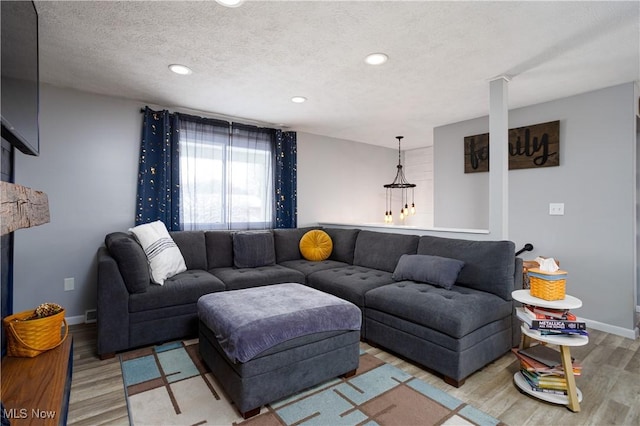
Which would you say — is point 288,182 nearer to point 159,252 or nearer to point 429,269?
point 159,252

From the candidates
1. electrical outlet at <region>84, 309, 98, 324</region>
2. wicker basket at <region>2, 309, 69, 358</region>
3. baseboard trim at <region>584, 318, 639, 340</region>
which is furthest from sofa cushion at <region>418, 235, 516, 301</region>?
electrical outlet at <region>84, 309, 98, 324</region>

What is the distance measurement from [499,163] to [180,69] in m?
2.88

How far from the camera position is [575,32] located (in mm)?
2066


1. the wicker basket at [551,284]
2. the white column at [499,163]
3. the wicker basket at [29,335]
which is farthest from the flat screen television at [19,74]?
the white column at [499,163]

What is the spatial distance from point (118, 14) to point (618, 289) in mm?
4685

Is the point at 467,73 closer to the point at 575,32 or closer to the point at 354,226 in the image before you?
the point at 575,32

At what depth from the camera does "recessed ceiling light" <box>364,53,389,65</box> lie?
7.79 feet

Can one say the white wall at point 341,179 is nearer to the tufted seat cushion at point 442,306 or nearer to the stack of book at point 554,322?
the tufted seat cushion at point 442,306

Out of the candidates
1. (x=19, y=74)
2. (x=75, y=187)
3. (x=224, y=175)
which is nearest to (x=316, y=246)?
(x=224, y=175)

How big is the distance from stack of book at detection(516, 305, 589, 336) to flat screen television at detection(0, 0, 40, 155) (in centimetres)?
290

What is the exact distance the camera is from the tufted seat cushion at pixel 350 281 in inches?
110

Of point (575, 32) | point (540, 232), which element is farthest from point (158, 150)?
point (540, 232)

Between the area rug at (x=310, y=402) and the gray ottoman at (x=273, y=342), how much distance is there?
0.28 feet

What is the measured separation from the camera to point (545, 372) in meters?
1.94
